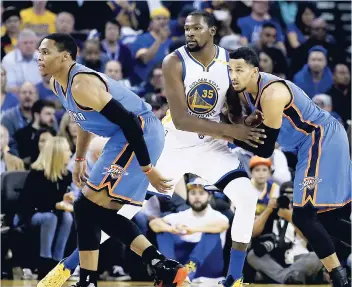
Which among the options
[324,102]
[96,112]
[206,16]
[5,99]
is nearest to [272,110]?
[206,16]

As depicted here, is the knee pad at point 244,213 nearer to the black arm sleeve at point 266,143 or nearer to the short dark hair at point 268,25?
the black arm sleeve at point 266,143

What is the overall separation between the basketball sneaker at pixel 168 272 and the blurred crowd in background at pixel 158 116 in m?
2.34

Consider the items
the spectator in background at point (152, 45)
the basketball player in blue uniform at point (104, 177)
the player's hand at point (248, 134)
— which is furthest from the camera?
the spectator in background at point (152, 45)

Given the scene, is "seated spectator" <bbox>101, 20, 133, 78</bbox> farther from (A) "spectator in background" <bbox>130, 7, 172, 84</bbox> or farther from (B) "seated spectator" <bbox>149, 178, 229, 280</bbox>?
(B) "seated spectator" <bbox>149, 178, 229, 280</bbox>

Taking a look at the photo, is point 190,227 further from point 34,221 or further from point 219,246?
point 34,221

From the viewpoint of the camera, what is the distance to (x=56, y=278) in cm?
642

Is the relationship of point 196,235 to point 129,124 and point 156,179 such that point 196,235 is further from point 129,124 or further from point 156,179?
point 129,124

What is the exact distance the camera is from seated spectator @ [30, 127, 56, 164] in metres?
9.62

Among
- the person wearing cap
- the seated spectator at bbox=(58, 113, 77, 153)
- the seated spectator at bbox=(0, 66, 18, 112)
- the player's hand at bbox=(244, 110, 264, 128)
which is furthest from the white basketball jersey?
the seated spectator at bbox=(0, 66, 18, 112)

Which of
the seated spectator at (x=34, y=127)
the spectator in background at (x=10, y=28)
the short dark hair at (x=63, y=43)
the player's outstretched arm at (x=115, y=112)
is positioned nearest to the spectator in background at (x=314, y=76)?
the seated spectator at (x=34, y=127)

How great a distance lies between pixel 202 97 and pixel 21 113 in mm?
4321

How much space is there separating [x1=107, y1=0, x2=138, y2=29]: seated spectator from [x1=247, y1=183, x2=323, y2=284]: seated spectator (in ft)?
14.7

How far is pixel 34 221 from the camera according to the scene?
871cm

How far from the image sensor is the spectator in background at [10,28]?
11539 millimetres
